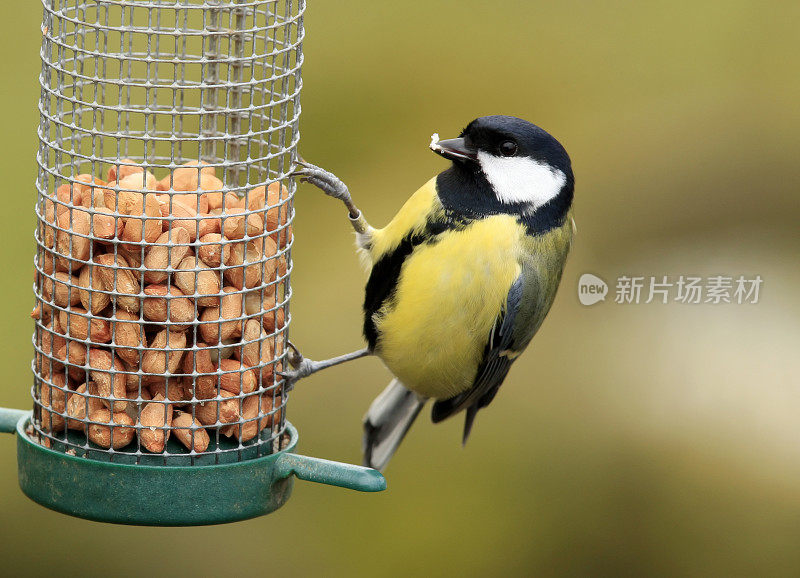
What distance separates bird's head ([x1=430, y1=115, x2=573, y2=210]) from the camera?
2.86 m

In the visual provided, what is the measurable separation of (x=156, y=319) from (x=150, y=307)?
0.03m

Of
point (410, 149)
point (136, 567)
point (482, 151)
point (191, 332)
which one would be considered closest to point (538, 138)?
point (482, 151)

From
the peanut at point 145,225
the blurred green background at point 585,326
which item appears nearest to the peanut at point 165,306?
the peanut at point 145,225

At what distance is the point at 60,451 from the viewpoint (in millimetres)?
2477

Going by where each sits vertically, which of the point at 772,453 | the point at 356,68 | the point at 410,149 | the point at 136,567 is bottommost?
the point at 136,567

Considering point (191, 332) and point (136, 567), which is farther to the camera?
point (136, 567)

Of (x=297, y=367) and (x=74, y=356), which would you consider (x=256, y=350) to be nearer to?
(x=297, y=367)

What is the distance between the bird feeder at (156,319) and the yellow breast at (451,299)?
16.7 inches

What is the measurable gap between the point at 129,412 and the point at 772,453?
3.02 meters

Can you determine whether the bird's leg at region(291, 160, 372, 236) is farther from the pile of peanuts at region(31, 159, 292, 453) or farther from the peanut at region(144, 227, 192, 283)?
the peanut at region(144, 227, 192, 283)

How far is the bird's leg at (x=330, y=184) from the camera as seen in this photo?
288cm

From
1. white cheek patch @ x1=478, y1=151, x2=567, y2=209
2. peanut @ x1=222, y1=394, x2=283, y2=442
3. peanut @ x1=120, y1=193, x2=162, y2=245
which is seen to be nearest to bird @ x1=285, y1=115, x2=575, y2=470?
white cheek patch @ x1=478, y1=151, x2=567, y2=209

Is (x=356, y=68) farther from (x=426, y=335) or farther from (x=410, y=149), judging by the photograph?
(x=426, y=335)

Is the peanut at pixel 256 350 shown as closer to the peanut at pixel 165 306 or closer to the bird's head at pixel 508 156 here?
the peanut at pixel 165 306
